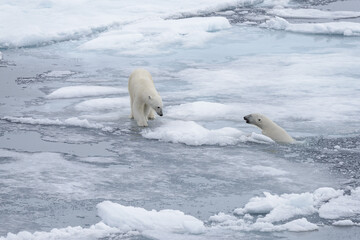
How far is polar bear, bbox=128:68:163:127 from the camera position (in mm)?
6914

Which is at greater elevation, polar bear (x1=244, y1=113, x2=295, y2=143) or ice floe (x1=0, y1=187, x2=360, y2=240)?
polar bear (x1=244, y1=113, x2=295, y2=143)

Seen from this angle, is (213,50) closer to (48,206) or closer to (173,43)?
(173,43)

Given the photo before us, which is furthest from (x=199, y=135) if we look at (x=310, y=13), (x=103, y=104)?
(x=310, y=13)

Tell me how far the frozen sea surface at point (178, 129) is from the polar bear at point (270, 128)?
0.11 metres

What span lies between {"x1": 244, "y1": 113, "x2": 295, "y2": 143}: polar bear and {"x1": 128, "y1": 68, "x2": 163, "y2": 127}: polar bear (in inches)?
34.8

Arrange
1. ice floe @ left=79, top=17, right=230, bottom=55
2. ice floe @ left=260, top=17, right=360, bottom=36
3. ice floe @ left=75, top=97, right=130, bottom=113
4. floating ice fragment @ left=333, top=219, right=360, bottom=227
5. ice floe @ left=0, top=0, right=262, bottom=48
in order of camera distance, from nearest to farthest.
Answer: floating ice fragment @ left=333, top=219, right=360, bottom=227, ice floe @ left=75, top=97, right=130, bottom=113, ice floe @ left=79, top=17, right=230, bottom=55, ice floe @ left=0, top=0, right=262, bottom=48, ice floe @ left=260, top=17, right=360, bottom=36

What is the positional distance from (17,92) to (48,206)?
3.97 meters

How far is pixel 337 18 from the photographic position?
14.2m

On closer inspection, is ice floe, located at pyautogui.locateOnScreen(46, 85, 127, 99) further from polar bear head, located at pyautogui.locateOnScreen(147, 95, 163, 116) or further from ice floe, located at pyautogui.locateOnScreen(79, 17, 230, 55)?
ice floe, located at pyautogui.locateOnScreen(79, 17, 230, 55)

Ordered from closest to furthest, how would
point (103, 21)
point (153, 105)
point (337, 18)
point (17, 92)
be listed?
point (153, 105)
point (17, 92)
point (103, 21)
point (337, 18)

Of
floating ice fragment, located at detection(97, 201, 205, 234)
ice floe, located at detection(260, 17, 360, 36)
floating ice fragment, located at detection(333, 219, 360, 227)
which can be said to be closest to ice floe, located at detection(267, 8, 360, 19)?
ice floe, located at detection(260, 17, 360, 36)

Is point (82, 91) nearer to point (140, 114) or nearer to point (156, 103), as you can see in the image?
point (140, 114)

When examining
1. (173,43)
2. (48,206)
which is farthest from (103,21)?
(48,206)

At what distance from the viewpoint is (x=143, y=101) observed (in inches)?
276
